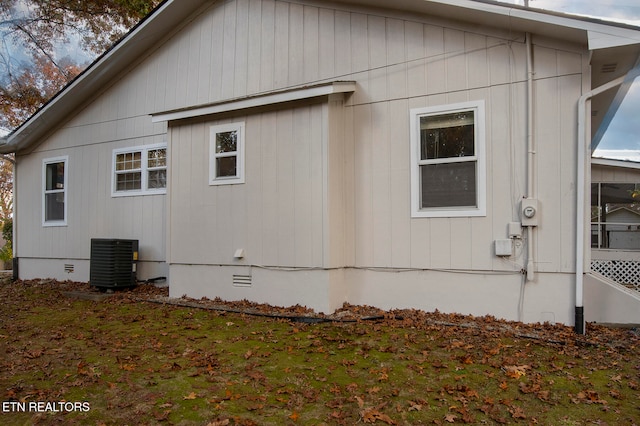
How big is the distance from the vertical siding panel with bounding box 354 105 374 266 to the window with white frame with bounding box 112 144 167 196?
4454mm

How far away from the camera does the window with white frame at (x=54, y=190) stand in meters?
10.6

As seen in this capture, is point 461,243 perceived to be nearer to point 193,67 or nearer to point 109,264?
point 193,67

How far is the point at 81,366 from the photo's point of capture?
14.4 feet

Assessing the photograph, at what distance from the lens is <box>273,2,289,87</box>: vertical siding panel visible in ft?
24.7

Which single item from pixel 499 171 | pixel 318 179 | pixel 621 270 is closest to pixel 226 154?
pixel 318 179

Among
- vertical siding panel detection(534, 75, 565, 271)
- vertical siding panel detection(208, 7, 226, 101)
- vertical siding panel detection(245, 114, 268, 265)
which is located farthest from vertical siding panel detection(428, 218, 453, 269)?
vertical siding panel detection(208, 7, 226, 101)

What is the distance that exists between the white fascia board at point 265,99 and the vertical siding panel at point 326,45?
2.30 feet

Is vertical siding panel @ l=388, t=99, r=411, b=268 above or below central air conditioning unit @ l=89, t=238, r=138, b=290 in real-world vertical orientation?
above

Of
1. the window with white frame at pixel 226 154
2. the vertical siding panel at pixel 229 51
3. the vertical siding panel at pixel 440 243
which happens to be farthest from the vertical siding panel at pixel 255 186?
the vertical siding panel at pixel 440 243

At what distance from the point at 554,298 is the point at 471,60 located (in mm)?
3374

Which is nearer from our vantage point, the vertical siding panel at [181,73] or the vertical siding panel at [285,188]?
the vertical siding panel at [285,188]

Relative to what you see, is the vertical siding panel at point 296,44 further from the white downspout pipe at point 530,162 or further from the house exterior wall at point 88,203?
the white downspout pipe at point 530,162

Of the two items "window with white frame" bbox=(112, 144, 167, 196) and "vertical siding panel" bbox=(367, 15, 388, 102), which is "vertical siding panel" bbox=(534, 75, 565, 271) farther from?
"window with white frame" bbox=(112, 144, 167, 196)

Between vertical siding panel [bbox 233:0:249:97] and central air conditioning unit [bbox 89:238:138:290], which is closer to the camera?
vertical siding panel [bbox 233:0:249:97]
